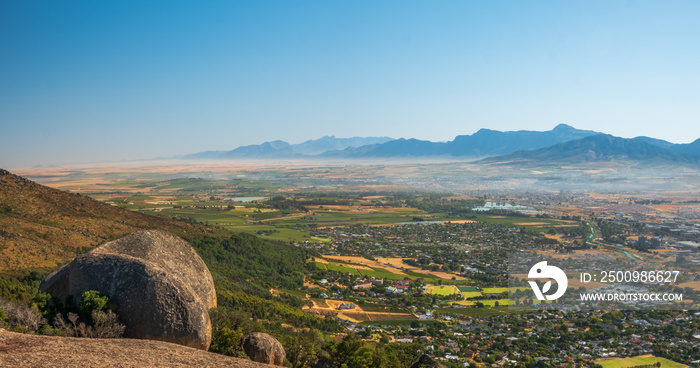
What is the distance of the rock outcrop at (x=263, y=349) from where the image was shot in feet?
59.8

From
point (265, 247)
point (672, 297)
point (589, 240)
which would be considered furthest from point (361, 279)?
point (589, 240)

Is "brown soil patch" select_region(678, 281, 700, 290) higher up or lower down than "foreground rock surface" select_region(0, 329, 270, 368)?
lower down

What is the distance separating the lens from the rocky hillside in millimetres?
35688

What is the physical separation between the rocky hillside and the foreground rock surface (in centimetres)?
2445

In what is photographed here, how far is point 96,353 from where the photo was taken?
41.0 ft

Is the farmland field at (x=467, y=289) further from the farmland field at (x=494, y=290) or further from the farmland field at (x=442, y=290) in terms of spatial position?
the farmland field at (x=494, y=290)

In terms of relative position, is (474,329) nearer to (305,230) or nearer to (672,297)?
(672,297)

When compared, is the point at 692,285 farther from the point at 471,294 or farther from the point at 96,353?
the point at 96,353

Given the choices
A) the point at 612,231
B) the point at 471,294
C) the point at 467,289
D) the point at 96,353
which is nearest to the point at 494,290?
the point at 467,289

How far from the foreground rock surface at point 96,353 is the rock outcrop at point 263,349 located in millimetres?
4208

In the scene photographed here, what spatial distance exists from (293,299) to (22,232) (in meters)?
26.3
